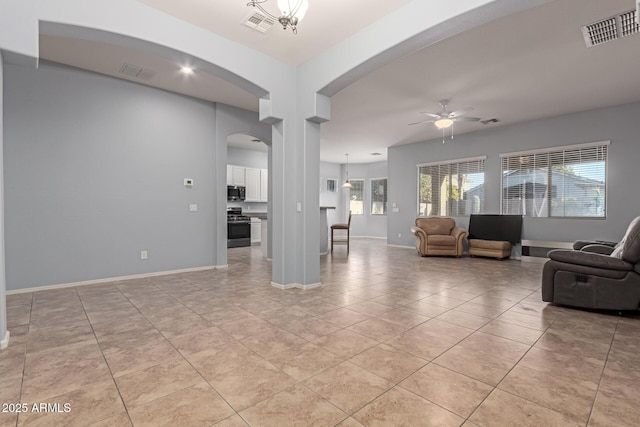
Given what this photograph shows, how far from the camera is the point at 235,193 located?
29.3 ft

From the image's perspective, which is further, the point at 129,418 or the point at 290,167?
the point at 290,167

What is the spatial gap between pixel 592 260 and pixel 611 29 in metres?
2.52

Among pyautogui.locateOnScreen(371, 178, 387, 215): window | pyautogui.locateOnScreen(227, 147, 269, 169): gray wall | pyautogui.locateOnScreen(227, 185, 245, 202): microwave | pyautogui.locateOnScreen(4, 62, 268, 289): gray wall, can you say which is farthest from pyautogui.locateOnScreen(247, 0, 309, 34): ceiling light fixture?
pyautogui.locateOnScreen(371, 178, 387, 215): window

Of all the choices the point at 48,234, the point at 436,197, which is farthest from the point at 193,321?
the point at 436,197

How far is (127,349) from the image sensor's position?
7.73ft

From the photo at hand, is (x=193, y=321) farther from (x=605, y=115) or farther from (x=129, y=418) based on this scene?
(x=605, y=115)

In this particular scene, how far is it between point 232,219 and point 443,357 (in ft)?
24.6

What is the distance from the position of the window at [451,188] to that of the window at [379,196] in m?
3.05

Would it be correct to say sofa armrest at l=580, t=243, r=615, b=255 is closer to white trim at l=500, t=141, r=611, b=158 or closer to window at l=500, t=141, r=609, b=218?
window at l=500, t=141, r=609, b=218

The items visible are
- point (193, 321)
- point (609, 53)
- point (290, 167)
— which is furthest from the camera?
point (290, 167)

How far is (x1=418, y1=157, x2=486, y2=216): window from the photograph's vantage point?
7.79 meters

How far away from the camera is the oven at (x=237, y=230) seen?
869cm

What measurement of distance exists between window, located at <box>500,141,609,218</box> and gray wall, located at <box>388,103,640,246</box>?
14cm

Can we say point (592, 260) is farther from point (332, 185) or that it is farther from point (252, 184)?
point (332, 185)
